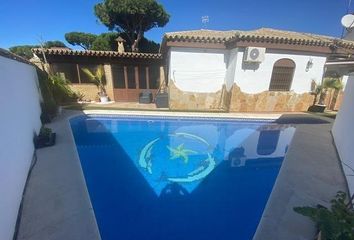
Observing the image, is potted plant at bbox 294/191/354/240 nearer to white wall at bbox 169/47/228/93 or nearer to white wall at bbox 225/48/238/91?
white wall at bbox 225/48/238/91

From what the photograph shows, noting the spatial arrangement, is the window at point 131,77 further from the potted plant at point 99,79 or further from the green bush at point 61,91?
the green bush at point 61,91

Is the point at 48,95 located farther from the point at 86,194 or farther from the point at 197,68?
the point at 197,68

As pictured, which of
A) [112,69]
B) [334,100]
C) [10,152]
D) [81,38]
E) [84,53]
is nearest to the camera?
[10,152]

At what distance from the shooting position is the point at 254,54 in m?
12.3

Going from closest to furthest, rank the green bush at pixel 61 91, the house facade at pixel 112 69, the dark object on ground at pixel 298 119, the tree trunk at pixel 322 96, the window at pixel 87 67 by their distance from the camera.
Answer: the dark object on ground at pixel 298 119, the green bush at pixel 61 91, the tree trunk at pixel 322 96, the house facade at pixel 112 69, the window at pixel 87 67

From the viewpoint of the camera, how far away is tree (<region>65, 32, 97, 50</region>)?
1346 inches

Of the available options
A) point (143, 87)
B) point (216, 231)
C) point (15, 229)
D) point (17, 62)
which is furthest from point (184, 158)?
point (143, 87)

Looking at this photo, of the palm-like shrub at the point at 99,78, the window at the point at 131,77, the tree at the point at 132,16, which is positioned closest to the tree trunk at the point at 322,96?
the window at the point at 131,77

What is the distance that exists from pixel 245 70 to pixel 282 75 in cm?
305

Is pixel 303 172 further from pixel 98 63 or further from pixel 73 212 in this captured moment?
pixel 98 63

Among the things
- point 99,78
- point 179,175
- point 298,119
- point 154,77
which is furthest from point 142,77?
point 298,119

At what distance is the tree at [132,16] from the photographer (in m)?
21.2

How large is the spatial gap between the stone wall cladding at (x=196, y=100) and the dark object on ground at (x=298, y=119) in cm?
387

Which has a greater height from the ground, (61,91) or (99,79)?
(99,79)
